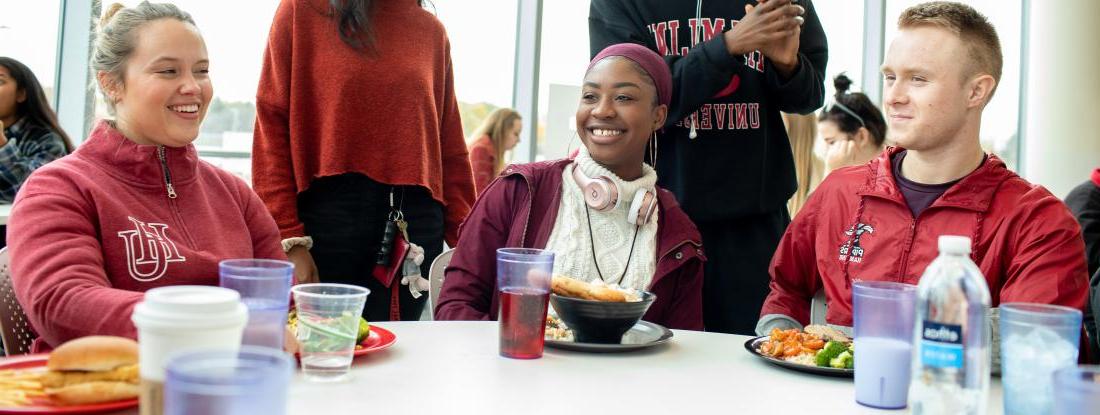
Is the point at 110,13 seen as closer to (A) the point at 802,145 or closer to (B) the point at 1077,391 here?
(B) the point at 1077,391

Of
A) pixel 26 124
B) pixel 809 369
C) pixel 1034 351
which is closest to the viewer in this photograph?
pixel 1034 351

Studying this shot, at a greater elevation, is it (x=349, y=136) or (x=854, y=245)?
(x=349, y=136)

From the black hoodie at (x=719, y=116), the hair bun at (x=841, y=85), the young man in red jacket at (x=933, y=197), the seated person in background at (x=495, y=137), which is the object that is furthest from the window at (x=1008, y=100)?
the young man in red jacket at (x=933, y=197)

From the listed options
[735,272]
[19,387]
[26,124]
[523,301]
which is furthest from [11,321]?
[26,124]

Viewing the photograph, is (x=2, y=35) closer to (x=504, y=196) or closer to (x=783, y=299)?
(x=504, y=196)

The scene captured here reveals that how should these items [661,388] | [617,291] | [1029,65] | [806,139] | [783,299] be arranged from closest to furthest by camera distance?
[661,388], [617,291], [783,299], [806,139], [1029,65]

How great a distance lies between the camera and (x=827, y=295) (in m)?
2.07

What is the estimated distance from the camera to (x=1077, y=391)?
915 millimetres

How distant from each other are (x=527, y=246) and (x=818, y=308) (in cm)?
69

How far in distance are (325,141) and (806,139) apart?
2.97 m

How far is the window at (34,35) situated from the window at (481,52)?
2026 mm

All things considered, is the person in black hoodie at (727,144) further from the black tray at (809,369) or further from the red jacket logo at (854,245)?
the black tray at (809,369)

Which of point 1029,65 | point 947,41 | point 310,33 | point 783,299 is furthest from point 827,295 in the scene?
point 1029,65

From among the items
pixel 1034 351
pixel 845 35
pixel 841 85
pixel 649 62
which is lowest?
pixel 1034 351
